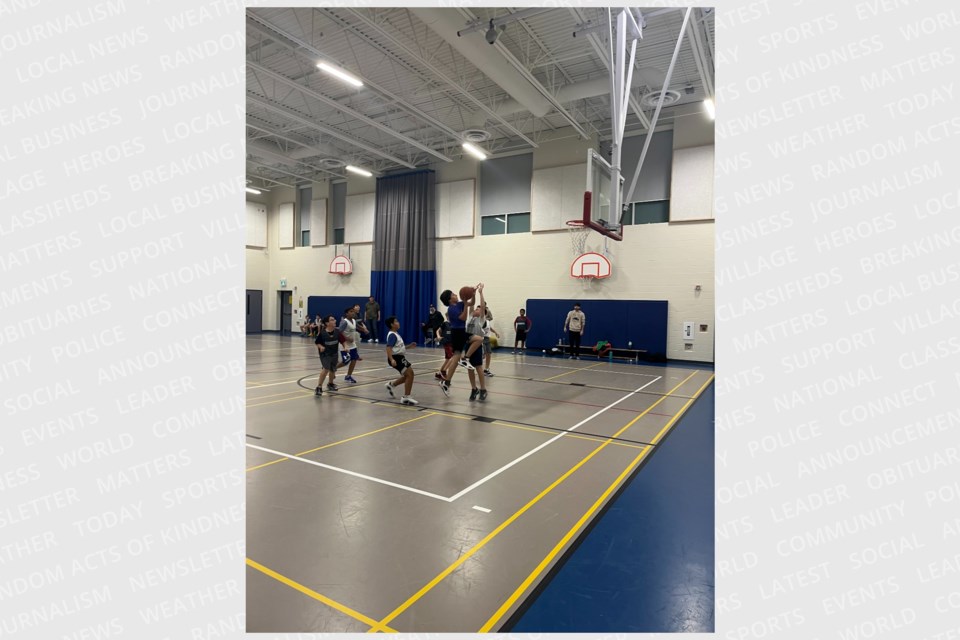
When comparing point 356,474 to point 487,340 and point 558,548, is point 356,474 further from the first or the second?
point 487,340

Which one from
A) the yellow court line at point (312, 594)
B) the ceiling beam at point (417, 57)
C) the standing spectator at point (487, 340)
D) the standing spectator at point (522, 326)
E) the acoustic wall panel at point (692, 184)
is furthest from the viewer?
the standing spectator at point (522, 326)

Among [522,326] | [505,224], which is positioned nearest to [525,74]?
[505,224]

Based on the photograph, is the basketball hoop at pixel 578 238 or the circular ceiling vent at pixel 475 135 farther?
the basketball hoop at pixel 578 238

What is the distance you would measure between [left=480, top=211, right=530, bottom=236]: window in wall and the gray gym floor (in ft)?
33.7

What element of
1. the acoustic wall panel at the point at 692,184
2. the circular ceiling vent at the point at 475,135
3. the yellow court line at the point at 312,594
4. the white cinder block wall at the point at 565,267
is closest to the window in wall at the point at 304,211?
the white cinder block wall at the point at 565,267

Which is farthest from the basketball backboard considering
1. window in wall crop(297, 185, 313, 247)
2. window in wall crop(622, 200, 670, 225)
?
window in wall crop(297, 185, 313, 247)

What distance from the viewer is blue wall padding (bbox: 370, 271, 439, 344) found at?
1933cm

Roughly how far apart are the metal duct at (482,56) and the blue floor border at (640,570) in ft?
29.6

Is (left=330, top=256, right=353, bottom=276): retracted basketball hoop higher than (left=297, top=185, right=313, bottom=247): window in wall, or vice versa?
(left=297, top=185, right=313, bottom=247): window in wall

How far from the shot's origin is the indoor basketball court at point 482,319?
283 centimetres

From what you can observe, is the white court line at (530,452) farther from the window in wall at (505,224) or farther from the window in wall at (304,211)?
the window in wall at (304,211)

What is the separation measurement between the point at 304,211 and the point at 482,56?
16052mm

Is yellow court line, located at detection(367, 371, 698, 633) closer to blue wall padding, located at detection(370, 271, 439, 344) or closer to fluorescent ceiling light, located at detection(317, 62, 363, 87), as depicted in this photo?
fluorescent ceiling light, located at detection(317, 62, 363, 87)

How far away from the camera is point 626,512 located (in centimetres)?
375
